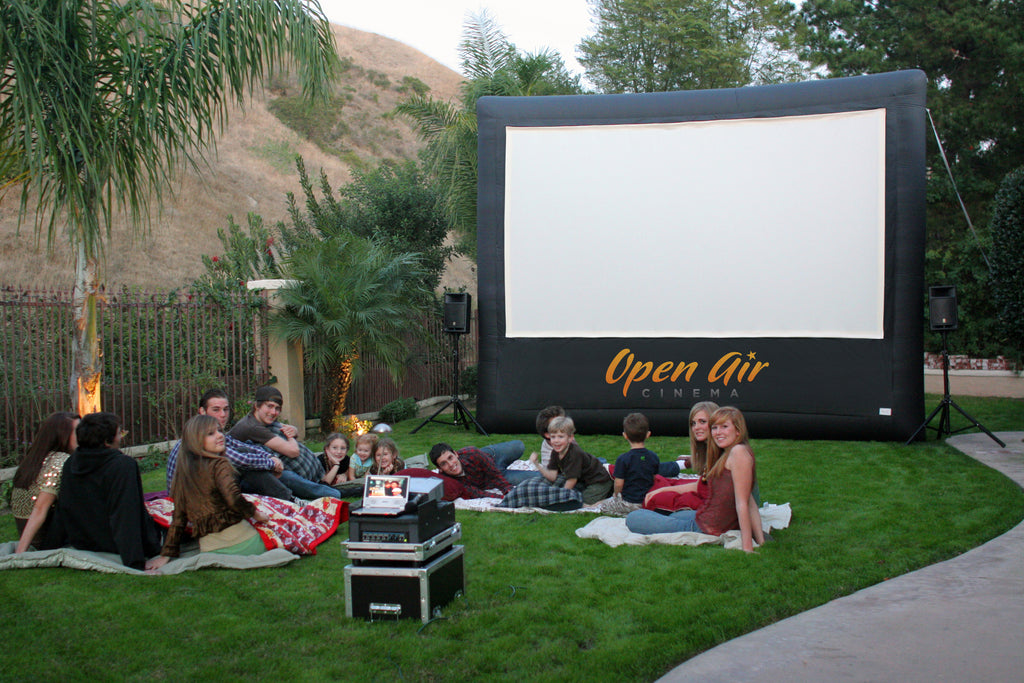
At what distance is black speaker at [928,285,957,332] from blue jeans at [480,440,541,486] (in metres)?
4.49

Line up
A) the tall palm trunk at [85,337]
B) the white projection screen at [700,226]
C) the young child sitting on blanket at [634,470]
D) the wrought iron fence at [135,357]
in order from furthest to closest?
the white projection screen at [700,226]
the wrought iron fence at [135,357]
the tall palm trunk at [85,337]
the young child sitting on blanket at [634,470]

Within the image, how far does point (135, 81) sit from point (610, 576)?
432cm

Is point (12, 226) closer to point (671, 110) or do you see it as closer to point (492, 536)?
point (671, 110)

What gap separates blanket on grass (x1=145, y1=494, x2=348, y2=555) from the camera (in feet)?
15.0

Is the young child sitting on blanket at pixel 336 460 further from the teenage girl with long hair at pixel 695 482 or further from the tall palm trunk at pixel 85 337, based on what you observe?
the teenage girl with long hair at pixel 695 482

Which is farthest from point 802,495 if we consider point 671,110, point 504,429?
point 671,110

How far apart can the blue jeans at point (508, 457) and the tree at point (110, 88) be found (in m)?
3.03

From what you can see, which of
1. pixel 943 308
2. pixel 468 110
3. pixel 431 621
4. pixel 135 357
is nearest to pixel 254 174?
pixel 468 110

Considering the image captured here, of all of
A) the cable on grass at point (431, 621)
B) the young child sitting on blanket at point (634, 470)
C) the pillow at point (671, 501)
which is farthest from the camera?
the young child sitting on blanket at point (634, 470)

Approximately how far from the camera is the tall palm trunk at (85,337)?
5.84m

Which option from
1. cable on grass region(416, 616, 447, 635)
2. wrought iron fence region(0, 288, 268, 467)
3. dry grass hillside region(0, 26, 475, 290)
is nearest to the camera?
cable on grass region(416, 616, 447, 635)

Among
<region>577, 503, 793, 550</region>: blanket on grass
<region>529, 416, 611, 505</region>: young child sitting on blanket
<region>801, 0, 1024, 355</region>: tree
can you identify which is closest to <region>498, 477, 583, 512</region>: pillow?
<region>529, 416, 611, 505</region>: young child sitting on blanket

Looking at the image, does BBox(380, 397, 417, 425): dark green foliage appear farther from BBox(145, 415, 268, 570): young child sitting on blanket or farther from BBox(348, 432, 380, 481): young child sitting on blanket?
BBox(145, 415, 268, 570): young child sitting on blanket

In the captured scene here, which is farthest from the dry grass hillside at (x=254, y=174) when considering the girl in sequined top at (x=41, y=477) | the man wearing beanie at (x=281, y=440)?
the girl in sequined top at (x=41, y=477)
